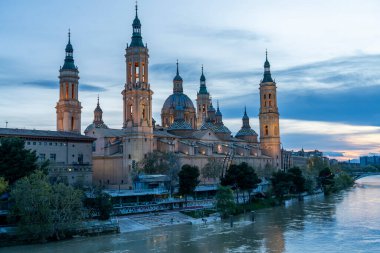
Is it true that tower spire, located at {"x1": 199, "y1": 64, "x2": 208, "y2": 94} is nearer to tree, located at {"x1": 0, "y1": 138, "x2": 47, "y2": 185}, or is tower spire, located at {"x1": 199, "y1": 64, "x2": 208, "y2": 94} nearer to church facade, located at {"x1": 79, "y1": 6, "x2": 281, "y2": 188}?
church facade, located at {"x1": 79, "y1": 6, "x2": 281, "y2": 188}

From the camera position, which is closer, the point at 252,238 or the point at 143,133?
the point at 252,238

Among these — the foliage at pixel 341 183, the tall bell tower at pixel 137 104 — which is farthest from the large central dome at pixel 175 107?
the foliage at pixel 341 183

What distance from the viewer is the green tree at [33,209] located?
4494cm

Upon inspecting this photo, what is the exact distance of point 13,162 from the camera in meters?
52.1

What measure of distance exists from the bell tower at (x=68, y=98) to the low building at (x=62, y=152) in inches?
704

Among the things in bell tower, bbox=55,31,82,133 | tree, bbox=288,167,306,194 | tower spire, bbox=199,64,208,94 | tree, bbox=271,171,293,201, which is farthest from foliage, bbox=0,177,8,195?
tower spire, bbox=199,64,208,94

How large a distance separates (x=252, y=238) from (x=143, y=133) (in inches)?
1573

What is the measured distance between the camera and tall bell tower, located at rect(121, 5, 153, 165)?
8394cm

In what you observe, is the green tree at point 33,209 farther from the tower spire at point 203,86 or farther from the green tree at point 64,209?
the tower spire at point 203,86

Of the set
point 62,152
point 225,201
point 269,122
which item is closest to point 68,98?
point 62,152

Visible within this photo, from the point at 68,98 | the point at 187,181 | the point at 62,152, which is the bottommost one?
the point at 187,181

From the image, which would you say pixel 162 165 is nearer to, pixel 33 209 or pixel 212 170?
pixel 212 170

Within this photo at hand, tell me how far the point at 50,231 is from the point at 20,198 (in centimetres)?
443

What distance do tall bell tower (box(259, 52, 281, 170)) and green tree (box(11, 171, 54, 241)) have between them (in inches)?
3426
